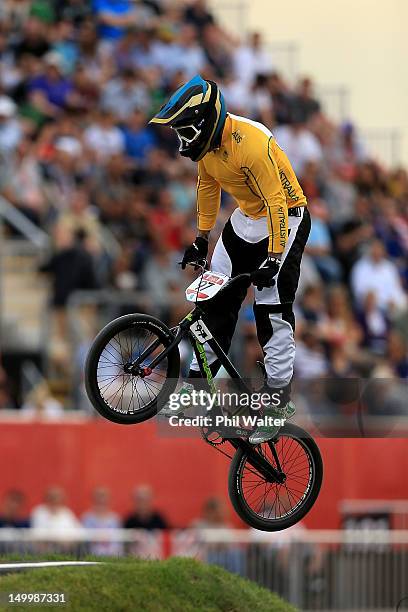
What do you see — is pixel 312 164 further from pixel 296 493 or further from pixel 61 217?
pixel 296 493

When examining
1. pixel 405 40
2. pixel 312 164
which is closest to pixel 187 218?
pixel 312 164

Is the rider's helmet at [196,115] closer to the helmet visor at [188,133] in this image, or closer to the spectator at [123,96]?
the helmet visor at [188,133]

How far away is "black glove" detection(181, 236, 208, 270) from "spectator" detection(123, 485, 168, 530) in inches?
239

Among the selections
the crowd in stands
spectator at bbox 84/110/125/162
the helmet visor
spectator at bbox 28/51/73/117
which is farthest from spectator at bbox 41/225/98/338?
the helmet visor

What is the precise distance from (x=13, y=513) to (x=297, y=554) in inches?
124

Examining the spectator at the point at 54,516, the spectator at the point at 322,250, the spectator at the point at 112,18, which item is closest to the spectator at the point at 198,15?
the spectator at the point at 112,18

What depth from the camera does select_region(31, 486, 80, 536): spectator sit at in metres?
19.2

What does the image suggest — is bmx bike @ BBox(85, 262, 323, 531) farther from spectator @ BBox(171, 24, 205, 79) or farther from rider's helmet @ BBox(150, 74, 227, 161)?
spectator @ BBox(171, 24, 205, 79)

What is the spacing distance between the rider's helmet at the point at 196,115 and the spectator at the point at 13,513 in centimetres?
723

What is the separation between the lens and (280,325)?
13578 mm

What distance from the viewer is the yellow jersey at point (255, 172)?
43.1 ft

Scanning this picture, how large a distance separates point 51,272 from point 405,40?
34.5 ft

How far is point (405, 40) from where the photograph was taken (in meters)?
29.1

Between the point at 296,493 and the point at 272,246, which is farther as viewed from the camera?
the point at 296,493
